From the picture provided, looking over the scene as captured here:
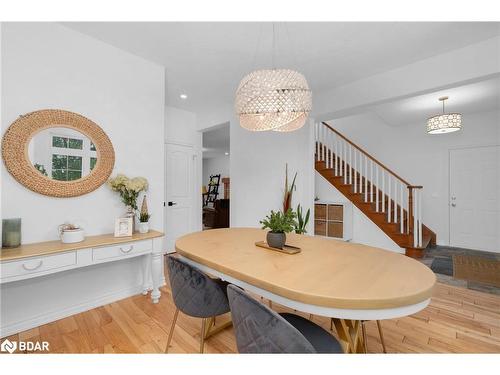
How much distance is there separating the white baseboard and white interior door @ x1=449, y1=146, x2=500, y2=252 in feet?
18.7

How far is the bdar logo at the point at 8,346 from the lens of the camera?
5.45ft

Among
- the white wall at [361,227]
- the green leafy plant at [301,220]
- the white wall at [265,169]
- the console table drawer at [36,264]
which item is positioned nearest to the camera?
the console table drawer at [36,264]

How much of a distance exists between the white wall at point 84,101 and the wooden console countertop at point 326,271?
3.91 ft

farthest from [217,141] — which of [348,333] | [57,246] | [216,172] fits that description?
[348,333]

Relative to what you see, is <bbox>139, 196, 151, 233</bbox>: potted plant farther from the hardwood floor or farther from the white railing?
the white railing

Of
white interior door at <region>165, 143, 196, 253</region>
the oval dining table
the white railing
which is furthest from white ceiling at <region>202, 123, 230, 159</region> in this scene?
the oval dining table

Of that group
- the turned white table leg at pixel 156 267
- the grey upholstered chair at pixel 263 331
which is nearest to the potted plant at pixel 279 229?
the grey upholstered chair at pixel 263 331

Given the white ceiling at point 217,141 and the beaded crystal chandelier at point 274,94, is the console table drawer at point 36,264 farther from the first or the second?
the white ceiling at point 217,141

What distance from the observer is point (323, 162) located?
16.3 feet

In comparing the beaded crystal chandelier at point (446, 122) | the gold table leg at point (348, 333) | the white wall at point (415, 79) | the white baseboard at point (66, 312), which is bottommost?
the white baseboard at point (66, 312)

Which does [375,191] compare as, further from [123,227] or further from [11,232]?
[11,232]

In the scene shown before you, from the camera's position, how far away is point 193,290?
1.41m

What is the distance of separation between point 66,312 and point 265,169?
2913 mm
